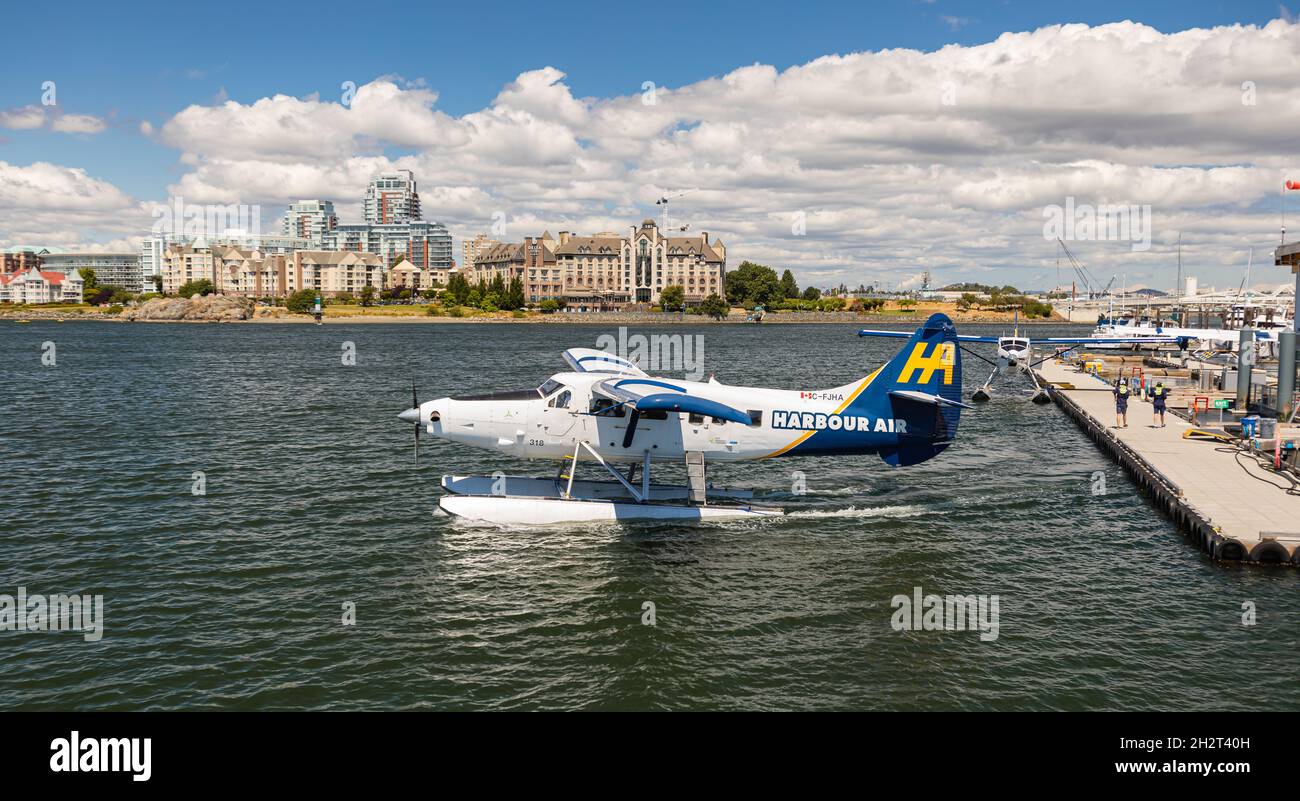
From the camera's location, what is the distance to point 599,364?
26250 millimetres

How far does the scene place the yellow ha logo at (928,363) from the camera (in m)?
24.3

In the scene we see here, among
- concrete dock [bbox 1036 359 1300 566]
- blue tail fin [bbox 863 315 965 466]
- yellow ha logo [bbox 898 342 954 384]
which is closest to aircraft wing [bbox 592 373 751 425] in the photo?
blue tail fin [bbox 863 315 965 466]

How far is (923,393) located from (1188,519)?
24.2 feet

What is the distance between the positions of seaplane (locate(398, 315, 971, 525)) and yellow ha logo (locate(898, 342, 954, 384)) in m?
0.03

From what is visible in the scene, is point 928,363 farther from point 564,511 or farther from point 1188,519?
point 564,511

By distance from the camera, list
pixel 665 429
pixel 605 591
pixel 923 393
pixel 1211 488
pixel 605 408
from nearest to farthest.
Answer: pixel 605 591, pixel 605 408, pixel 665 429, pixel 1211 488, pixel 923 393

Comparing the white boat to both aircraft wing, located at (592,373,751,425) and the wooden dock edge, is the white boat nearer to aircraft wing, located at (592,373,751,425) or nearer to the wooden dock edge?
aircraft wing, located at (592,373,751,425)

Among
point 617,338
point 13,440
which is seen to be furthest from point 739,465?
point 617,338

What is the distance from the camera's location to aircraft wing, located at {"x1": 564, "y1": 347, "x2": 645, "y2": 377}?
25391mm

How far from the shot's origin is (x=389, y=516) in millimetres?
24344

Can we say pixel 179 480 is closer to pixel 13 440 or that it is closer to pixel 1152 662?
pixel 13 440

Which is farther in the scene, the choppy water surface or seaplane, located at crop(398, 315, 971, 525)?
seaplane, located at crop(398, 315, 971, 525)

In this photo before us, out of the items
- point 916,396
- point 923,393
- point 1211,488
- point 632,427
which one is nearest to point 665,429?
point 632,427

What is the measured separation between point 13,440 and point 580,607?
31.6m
